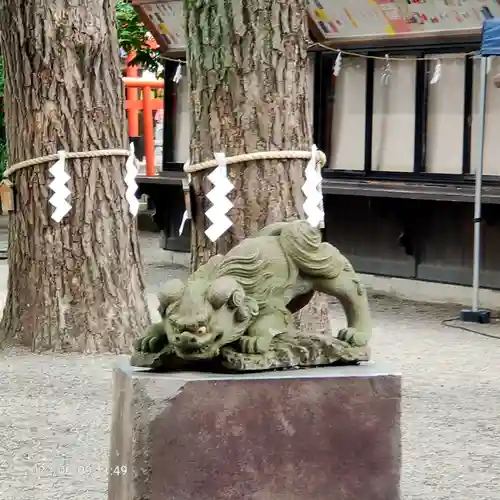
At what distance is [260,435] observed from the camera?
3.81m

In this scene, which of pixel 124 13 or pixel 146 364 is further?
pixel 124 13

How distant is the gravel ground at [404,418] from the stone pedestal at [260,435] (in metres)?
1.39

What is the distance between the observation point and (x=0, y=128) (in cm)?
2128

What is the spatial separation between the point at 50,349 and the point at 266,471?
4.97 m

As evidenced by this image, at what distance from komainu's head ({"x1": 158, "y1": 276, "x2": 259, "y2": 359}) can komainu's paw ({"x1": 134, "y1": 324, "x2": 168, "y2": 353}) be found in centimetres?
11

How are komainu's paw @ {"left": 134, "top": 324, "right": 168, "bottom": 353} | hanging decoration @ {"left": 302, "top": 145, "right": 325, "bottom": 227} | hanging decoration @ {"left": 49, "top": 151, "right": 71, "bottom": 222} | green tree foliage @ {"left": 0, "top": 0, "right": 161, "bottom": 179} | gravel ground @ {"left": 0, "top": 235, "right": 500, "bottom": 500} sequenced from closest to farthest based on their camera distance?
komainu's paw @ {"left": 134, "top": 324, "right": 168, "bottom": 353}, gravel ground @ {"left": 0, "top": 235, "right": 500, "bottom": 500}, hanging decoration @ {"left": 302, "top": 145, "right": 325, "bottom": 227}, hanging decoration @ {"left": 49, "top": 151, "right": 71, "bottom": 222}, green tree foliage @ {"left": 0, "top": 0, "right": 161, "bottom": 179}

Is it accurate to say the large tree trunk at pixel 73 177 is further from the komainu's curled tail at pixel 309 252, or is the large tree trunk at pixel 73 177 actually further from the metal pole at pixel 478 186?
the komainu's curled tail at pixel 309 252

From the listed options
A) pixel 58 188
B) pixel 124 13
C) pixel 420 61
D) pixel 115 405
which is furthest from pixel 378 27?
pixel 115 405

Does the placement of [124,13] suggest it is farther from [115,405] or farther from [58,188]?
[115,405]

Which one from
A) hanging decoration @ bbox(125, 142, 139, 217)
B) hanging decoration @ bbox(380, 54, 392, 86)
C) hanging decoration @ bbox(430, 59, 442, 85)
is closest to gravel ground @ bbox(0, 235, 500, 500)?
hanging decoration @ bbox(125, 142, 139, 217)

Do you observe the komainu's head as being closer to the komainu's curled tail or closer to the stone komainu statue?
the stone komainu statue

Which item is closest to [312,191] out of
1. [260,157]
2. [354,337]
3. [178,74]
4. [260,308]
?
[260,157]

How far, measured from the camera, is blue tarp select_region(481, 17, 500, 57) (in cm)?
916

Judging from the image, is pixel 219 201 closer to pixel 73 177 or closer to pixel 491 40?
pixel 73 177
